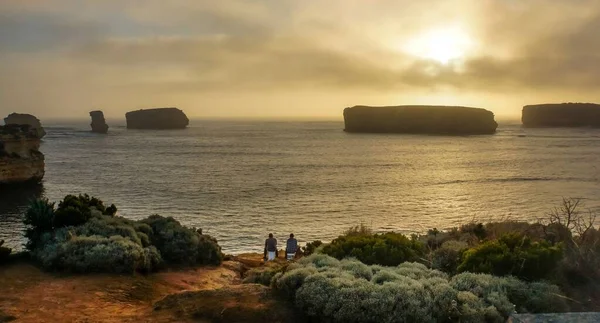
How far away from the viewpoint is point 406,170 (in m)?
74.1

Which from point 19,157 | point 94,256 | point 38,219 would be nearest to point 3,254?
point 38,219

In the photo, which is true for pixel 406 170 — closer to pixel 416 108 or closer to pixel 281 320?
pixel 281 320

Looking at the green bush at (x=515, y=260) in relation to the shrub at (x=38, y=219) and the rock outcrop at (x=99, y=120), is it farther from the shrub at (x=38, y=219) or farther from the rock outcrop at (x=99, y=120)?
the rock outcrop at (x=99, y=120)

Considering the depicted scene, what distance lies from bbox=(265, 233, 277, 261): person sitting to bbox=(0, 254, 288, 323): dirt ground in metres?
5.54

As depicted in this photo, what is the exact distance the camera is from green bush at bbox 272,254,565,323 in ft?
32.0

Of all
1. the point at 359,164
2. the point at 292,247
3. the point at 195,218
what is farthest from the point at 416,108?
the point at 292,247

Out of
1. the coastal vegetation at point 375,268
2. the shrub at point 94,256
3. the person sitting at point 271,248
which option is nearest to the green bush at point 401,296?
the coastal vegetation at point 375,268

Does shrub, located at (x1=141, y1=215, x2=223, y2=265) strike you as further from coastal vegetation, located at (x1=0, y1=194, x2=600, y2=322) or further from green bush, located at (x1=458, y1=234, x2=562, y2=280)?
green bush, located at (x1=458, y1=234, x2=562, y2=280)

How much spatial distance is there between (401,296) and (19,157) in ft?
190

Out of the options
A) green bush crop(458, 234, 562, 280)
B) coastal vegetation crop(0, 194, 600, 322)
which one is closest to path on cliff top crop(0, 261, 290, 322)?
coastal vegetation crop(0, 194, 600, 322)

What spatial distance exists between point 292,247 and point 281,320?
413 inches

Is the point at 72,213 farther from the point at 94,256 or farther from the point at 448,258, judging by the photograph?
the point at 448,258

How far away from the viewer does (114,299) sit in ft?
40.1

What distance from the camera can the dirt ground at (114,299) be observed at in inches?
414
